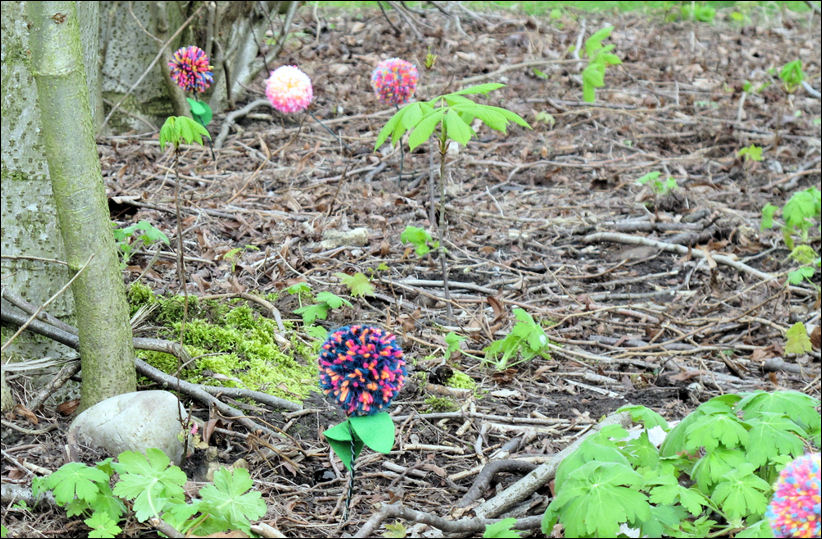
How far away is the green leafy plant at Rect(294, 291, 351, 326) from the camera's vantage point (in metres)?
3.26

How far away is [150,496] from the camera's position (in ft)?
6.51

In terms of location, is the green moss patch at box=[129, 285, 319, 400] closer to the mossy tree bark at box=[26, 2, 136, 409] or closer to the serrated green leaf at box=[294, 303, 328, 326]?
the serrated green leaf at box=[294, 303, 328, 326]

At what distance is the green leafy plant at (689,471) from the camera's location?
180 centimetres

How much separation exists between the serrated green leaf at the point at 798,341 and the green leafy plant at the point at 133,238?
256 centimetres

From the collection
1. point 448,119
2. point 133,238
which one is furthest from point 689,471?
point 133,238

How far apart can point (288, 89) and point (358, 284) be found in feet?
5.75

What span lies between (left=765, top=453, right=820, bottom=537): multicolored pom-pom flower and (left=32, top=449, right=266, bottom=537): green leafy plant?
1.17m

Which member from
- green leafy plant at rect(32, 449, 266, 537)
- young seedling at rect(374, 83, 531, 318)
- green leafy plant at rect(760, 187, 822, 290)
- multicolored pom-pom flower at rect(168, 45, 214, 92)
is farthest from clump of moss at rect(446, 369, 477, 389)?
multicolored pom-pom flower at rect(168, 45, 214, 92)

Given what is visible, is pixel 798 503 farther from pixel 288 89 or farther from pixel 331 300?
pixel 288 89

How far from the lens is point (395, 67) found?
4863mm

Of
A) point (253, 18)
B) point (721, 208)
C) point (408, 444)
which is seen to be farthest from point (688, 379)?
point (253, 18)

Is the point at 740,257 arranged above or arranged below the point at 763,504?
below

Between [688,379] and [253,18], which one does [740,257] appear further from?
[253,18]

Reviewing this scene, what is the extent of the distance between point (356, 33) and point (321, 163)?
9.13 ft
